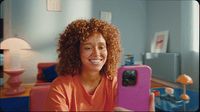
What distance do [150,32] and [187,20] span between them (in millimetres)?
164

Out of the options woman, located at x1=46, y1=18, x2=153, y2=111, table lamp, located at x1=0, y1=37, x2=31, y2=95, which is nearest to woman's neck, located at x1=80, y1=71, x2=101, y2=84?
woman, located at x1=46, y1=18, x2=153, y2=111

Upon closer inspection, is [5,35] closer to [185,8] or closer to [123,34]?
[123,34]

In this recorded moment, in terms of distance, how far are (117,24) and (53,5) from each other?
0.15 m

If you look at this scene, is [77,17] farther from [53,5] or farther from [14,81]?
[14,81]

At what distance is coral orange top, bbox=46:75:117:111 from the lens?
15.1 inches

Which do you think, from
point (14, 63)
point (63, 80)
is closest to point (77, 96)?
point (63, 80)

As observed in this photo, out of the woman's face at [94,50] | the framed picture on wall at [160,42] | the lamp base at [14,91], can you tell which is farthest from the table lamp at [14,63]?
the framed picture on wall at [160,42]

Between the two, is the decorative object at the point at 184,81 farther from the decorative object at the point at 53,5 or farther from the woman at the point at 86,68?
the decorative object at the point at 53,5

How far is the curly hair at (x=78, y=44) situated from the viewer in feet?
1.17

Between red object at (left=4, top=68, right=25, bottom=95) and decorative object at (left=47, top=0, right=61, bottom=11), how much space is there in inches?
6.0

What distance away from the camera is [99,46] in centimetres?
35

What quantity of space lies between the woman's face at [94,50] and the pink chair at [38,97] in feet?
0.47

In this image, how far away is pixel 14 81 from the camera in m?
0.41

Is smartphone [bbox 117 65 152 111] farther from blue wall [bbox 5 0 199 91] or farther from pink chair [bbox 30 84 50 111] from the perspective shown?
Answer: pink chair [bbox 30 84 50 111]
